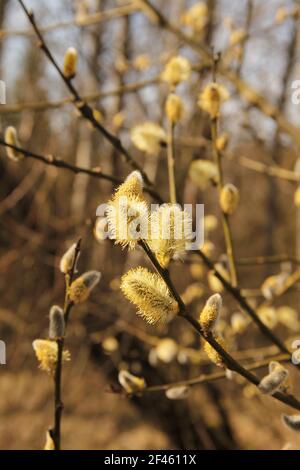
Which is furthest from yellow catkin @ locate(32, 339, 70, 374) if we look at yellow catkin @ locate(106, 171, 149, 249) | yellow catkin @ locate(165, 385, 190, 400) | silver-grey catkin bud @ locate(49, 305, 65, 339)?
yellow catkin @ locate(106, 171, 149, 249)

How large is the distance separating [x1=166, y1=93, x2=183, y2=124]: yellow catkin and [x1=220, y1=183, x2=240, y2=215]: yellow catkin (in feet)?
0.59

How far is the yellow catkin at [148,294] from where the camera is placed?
508 mm

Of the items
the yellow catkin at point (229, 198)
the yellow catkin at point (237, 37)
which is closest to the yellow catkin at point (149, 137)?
the yellow catkin at point (229, 198)

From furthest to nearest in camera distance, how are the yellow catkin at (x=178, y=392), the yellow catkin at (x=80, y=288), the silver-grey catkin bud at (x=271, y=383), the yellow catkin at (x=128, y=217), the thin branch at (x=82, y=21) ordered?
the thin branch at (x=82, y=21)
the yellow catkin at (x=178, y=392)
the yellow catkin at (x=80, y=288)
the silver-grey catkin bud at (x=271, y=383)
the yellow catkin at (x=128, y=217)

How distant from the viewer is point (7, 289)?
10.1 feet

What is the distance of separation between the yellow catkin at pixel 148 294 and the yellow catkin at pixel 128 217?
0.16 ft

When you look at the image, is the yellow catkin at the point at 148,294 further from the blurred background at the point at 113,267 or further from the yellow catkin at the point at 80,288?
the blurred background at the point at 113,267

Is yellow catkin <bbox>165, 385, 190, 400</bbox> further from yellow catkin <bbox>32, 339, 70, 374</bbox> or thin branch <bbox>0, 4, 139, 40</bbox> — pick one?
thin branch <bbox>0, 4, 139, 40</bbox>

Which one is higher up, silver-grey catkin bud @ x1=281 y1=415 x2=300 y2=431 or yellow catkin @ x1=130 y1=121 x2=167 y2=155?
yellow catkin @ x1=130 y1=121 x2=167 y2=155

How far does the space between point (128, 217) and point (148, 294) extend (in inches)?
3.8

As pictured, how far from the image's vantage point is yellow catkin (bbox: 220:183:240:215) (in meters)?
0.88

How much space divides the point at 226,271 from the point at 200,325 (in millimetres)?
496

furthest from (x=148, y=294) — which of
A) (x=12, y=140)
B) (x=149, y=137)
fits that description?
(x=149, y=137)
